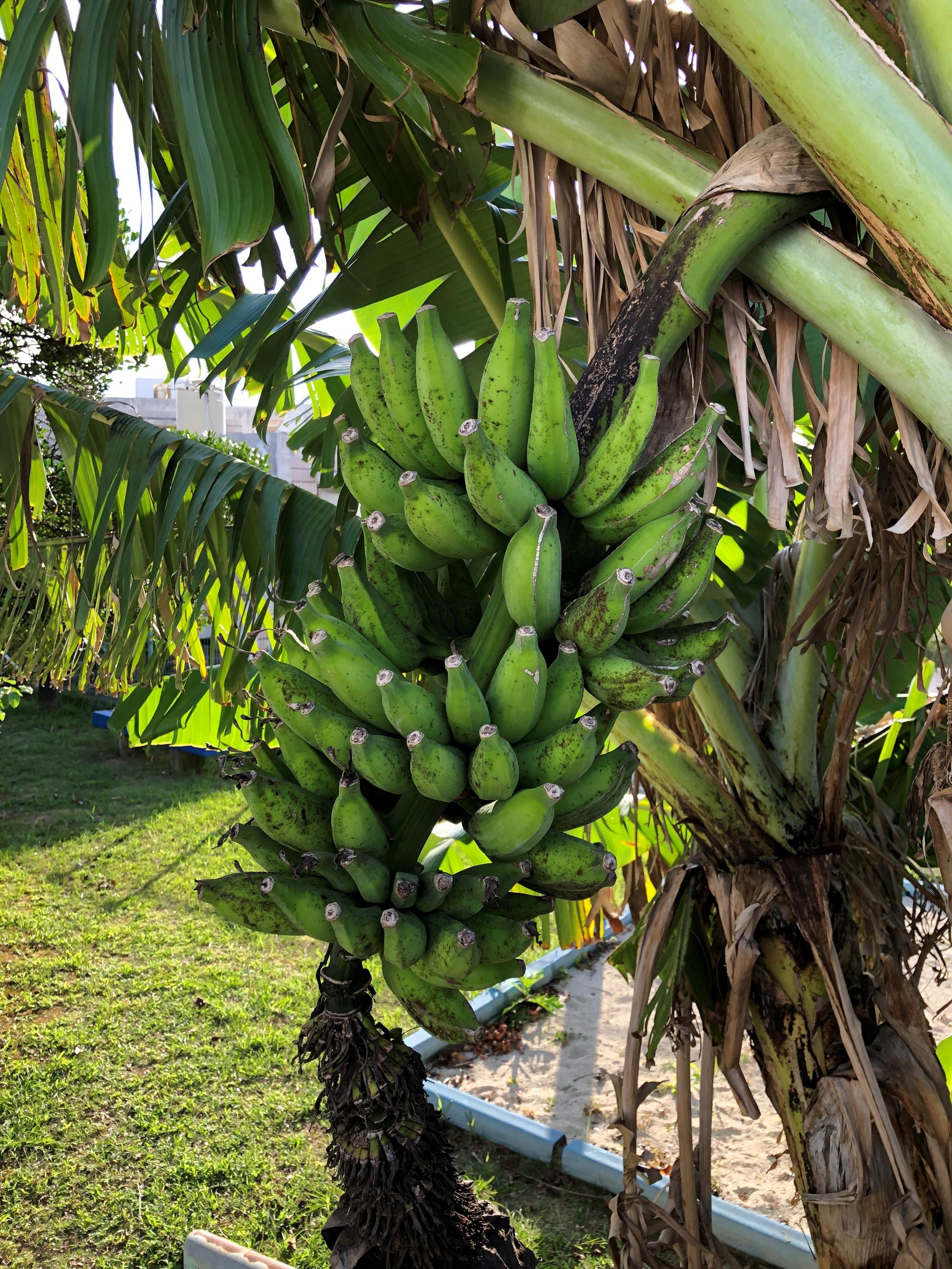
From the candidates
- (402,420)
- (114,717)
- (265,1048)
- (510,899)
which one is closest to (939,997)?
(265,1048)

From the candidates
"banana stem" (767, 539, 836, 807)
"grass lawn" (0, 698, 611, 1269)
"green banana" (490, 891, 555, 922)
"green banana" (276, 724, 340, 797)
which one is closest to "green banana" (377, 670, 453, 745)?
"green banana" (276, 724, 340, 797)

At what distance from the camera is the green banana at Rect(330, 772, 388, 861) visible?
812 millimetres

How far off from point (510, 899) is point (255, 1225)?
2.38 m

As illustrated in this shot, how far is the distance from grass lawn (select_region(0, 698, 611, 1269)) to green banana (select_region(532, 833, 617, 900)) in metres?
2.19

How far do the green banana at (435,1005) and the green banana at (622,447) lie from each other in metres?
0.48

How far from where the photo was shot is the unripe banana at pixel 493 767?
80 cm

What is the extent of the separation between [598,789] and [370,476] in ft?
1.27

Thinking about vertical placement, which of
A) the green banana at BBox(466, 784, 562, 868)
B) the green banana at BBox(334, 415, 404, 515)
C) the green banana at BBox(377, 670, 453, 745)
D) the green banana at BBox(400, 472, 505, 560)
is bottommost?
the green banana at BBox(466, 784, 562, 868)

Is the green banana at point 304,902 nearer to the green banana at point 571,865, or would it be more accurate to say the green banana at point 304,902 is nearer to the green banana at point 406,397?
the green banana at point 571,865

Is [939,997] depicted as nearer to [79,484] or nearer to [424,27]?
[79,484]

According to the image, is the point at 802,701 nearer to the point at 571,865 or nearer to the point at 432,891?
the point at 571,865

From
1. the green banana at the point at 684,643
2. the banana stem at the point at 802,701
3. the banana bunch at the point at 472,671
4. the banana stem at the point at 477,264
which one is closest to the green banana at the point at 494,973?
the banana bunch at the point at 472,671

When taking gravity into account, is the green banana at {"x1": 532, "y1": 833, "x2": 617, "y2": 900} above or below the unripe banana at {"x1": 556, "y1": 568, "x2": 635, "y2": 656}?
below

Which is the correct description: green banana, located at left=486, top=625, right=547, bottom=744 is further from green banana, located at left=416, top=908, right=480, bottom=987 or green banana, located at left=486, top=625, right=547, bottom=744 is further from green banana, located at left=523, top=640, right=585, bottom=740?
green banana, located at left=416, top=908, right=480, bottom=987
